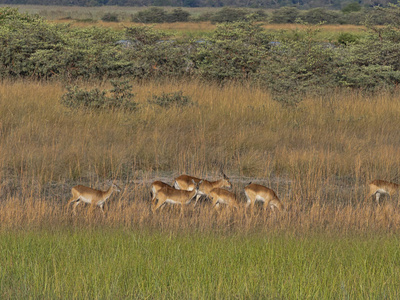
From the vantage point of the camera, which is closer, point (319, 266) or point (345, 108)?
point (319, 266)

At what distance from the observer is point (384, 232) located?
6.66m

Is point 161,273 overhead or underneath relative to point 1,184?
overhead

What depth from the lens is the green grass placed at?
4539mm

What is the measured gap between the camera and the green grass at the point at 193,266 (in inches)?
179

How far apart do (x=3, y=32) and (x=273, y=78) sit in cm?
914

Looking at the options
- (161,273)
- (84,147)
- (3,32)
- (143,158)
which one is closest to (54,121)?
(84,147)

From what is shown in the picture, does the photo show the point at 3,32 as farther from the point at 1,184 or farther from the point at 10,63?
the point at 1,184

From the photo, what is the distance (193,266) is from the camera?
5031mm

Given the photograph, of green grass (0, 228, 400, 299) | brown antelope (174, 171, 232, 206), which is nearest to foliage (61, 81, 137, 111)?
brown antelope (174, 171, 232, 206)

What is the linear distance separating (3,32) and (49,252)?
1591 cm

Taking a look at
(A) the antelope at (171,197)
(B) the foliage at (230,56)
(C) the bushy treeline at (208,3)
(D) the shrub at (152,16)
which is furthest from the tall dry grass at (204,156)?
(C) the bushy treeline at (208,3)

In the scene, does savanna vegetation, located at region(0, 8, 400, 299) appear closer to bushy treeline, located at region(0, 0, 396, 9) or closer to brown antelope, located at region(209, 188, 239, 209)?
brown antelope, located at region(209, 188, 239, 209)

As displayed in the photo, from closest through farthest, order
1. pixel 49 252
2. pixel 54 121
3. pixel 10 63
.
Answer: pixel 49 252 < pixel 54 121 < pixel 10 63

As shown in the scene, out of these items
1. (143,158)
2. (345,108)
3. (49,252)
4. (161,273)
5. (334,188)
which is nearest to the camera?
(161,273)
